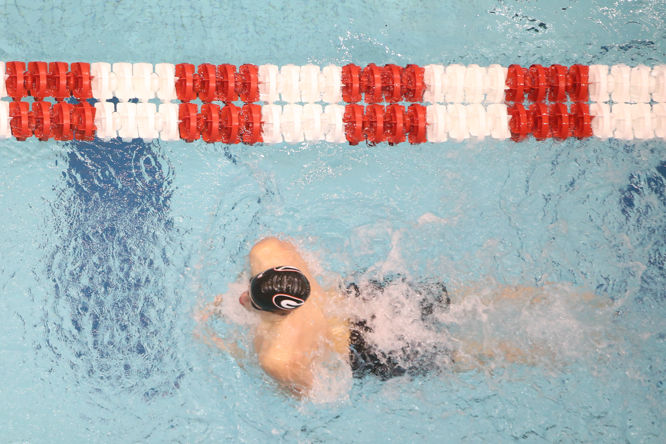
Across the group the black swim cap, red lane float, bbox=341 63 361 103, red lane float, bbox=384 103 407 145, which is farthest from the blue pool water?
the black swim cap

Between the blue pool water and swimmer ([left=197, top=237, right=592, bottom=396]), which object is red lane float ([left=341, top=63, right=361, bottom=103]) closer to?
the blue pool water

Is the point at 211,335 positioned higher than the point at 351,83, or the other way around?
the point at 351,83

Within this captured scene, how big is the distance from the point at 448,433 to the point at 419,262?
0.89 m

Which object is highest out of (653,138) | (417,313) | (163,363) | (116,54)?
(116,54)

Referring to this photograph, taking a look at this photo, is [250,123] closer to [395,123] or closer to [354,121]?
[354,121]

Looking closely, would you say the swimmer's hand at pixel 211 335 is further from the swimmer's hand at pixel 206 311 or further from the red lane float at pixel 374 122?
the red lane float at pixel 374 122

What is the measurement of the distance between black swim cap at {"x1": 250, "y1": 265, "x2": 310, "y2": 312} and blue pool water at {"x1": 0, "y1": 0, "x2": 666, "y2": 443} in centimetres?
65

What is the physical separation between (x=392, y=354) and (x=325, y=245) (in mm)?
728

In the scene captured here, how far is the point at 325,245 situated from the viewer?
3895mm

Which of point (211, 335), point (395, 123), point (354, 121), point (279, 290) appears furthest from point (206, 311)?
point (395, 123)

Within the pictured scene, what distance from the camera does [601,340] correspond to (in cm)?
386

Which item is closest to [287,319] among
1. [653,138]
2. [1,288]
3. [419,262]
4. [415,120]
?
[419,262]

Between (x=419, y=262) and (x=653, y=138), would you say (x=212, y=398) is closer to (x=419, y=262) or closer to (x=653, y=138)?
(x=419, y=262)

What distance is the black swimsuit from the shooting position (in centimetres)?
342
